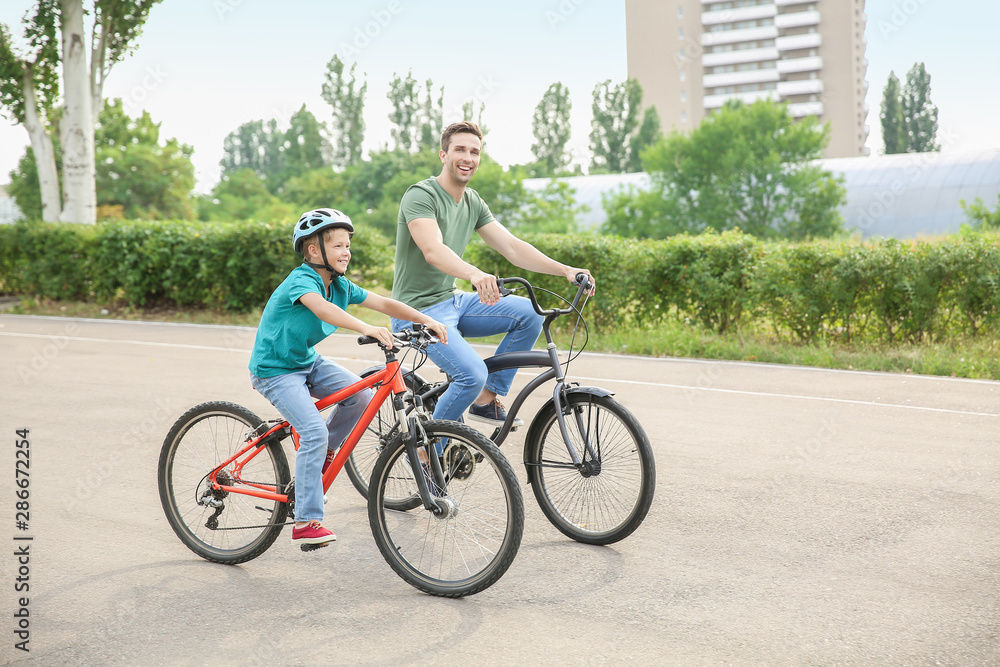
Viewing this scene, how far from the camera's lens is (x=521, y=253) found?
5.07 metres

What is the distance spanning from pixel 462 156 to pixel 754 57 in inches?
4835

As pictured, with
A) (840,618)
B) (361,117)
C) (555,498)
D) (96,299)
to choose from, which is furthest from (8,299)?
(361,117)

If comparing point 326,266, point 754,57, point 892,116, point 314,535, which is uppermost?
point 754,57

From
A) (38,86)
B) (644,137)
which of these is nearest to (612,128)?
(644,137)

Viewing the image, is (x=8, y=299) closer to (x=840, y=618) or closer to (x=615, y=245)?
(x=615, y=245)

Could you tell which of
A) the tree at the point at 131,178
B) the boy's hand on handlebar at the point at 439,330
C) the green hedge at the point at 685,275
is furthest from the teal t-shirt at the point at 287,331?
the tree at the point at 131,178

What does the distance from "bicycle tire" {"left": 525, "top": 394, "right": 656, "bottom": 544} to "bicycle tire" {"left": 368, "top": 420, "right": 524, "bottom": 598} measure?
28.3 inches

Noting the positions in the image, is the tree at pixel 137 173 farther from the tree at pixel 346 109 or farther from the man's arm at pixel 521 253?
the man's arm at pixel 521 253

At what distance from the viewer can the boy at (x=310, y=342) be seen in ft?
13.3

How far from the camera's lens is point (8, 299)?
19.9 meters

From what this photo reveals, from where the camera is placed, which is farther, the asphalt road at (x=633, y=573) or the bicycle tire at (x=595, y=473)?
the bicycle tire at (x=595, y=473)

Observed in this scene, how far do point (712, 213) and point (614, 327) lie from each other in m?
33.5

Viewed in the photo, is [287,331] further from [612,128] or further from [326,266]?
[612,128]

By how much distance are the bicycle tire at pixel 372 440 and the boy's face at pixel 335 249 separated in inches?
24.1
